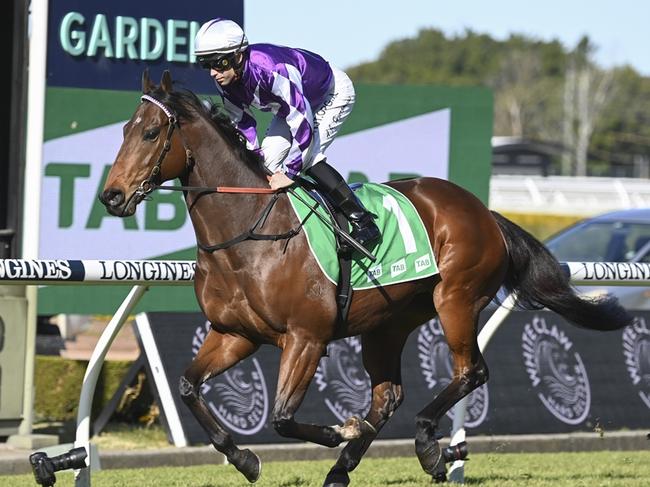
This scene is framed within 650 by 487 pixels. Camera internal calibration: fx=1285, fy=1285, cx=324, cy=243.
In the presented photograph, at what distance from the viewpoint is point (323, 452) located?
725cm

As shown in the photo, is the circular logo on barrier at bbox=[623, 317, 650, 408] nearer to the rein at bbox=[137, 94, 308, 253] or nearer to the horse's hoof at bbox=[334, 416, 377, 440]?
the horse's hoof at bbox=[334, 416, 377, 440]

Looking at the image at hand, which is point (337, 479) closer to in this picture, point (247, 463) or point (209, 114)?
point (247, 463)

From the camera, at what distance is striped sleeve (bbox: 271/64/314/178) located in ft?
16.6

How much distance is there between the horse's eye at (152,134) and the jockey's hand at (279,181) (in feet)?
1.72

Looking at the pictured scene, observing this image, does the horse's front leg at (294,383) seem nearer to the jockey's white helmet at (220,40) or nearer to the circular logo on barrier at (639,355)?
the jockey's white helmet at (220,40)

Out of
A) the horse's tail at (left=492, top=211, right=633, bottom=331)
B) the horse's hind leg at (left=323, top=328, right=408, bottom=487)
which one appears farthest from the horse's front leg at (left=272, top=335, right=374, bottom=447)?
the horse's tail at (left=492, top=211, right=633, bottom=331)

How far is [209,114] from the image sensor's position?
17.1 ft

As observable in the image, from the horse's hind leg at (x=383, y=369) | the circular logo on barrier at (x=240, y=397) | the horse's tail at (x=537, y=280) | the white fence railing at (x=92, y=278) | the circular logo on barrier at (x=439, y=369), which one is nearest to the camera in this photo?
the white fence railing at (x=92, y=278)

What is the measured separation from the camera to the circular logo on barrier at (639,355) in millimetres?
8344

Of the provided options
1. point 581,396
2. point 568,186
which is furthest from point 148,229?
point 568,186

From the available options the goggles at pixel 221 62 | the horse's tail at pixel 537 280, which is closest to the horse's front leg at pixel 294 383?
the goggles at pixel 221 62

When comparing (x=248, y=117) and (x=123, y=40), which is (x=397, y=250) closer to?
(x=248, y=117)

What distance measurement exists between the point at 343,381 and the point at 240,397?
2.17ft

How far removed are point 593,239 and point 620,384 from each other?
3799 millimetres
